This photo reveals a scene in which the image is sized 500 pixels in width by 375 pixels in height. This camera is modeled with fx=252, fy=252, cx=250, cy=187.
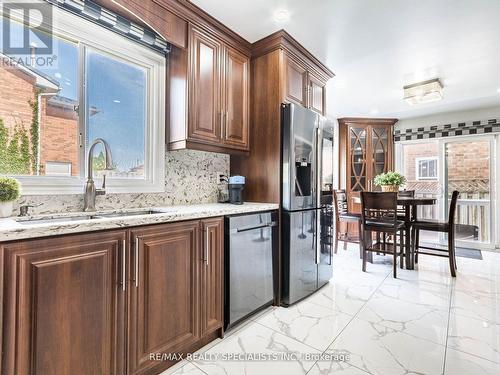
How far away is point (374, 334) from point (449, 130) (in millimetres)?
4308

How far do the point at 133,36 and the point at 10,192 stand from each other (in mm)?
1381

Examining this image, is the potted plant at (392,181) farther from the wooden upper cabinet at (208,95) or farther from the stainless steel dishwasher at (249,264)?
the wooden upper cabinet at (208,95)

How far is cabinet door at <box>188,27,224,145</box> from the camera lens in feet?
6.40

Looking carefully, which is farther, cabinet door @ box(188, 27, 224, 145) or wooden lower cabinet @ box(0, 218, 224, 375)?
cabinet door @ box(188, 27, 224, 145)

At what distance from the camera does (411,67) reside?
2.88 metres

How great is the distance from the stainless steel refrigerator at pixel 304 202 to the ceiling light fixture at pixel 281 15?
26.0 inches

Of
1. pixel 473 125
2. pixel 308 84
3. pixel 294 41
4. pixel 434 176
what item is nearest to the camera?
pixel 294 41

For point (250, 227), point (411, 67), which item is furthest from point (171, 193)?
point (411, 67)

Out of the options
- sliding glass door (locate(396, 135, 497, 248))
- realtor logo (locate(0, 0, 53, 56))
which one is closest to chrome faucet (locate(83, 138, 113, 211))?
realtor logo (locate(0, 0, 53, 56))

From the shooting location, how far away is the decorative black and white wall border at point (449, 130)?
4.21 m

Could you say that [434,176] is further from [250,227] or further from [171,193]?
[171,193]

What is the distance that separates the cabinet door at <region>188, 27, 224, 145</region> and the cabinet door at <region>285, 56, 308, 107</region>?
64cm

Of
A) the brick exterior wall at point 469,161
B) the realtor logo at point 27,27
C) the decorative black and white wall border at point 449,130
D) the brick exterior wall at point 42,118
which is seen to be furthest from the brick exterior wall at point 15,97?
the brick exterior wall at point 469,161

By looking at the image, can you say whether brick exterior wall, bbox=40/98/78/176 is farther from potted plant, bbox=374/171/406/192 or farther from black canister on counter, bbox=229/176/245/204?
potted plant, bbox=374/171/406/192
